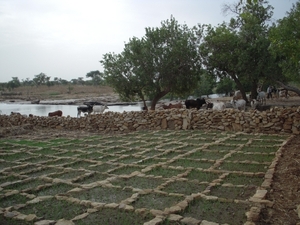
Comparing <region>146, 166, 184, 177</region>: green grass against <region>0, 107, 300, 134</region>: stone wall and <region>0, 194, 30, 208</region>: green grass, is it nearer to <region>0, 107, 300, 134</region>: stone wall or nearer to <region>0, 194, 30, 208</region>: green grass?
<region>0, 194, 30, 208</region>: green grass

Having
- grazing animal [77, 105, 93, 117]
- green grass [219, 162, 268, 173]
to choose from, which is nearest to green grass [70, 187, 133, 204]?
green grass [219, 162, 268, 173]

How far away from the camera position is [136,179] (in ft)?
17.5

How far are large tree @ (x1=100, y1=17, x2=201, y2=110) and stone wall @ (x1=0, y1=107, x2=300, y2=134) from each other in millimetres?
3954

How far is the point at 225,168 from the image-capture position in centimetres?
584

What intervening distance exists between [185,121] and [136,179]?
592 centimetres

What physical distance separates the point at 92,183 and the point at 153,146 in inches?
131

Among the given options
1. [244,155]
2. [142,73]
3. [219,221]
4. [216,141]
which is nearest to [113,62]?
[142,73]

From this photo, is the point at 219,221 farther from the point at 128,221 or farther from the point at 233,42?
the point at 233,42

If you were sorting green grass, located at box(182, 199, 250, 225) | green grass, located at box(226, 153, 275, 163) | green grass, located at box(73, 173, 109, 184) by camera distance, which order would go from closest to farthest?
green grass, located at box(182, 199, 250, 225) → green grass, located at box(73, 173, 109, 184) → green grass, located at box(226, 153, 275, 163)

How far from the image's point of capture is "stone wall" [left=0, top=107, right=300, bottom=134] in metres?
9.45

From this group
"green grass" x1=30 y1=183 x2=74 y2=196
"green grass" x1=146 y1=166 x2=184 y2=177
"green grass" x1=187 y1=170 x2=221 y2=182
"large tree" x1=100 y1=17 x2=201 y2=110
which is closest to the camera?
"green grass" x1=30 y1=183 x2=74 y2=196

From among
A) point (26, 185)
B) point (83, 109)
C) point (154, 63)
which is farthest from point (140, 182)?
point (83, 109)

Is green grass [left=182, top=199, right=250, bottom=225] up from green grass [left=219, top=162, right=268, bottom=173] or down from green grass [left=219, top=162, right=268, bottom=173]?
down

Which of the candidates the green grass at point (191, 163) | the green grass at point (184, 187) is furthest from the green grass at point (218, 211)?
the green grass at point (191, 163)
